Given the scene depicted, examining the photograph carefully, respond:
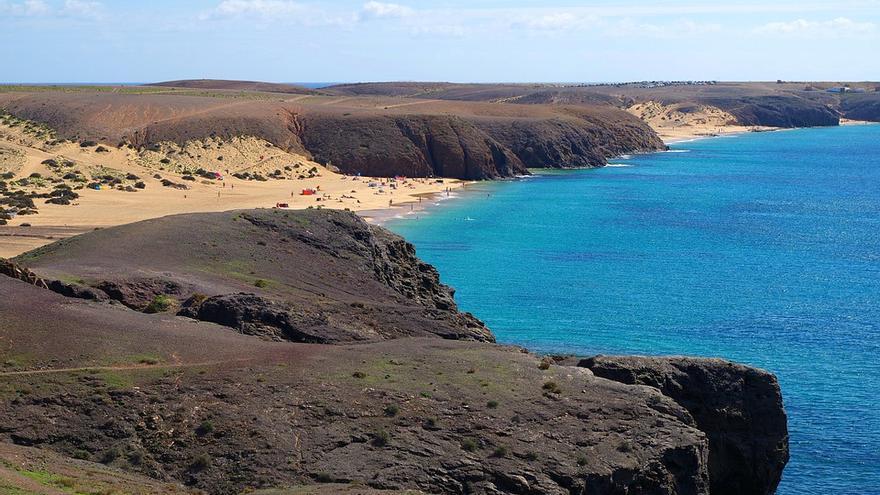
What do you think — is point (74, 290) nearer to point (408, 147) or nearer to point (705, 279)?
point (705, 279)

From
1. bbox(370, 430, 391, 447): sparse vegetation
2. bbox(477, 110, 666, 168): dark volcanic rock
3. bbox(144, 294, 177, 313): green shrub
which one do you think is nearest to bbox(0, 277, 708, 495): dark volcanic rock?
bbox(370, 430, 391, 447): sparse vegetation

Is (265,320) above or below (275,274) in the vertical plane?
above

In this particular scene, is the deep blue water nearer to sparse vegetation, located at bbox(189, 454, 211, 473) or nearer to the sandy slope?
the sandy slope

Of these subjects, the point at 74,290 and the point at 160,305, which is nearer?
the point at 74,290

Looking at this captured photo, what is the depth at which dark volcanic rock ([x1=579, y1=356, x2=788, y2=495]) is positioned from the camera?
131 feet

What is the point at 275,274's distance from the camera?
2256 inches

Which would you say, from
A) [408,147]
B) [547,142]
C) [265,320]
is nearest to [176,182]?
[408,147]

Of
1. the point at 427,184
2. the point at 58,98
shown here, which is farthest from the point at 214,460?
the point at 58,98

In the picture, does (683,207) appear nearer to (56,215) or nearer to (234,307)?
(56,215)

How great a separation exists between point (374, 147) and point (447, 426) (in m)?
121

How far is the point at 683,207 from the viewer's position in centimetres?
12550

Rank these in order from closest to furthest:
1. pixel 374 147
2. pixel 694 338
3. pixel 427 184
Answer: pixel 694 338 → pixel 427 184 → pixel 374 147

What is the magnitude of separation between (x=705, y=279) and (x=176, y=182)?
66.5m

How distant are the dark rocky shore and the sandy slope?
124ft
